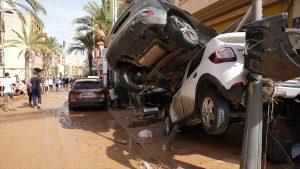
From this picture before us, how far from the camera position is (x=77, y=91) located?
1748cm

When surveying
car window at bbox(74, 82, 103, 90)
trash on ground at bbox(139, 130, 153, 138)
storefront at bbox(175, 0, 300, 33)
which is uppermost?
storefront at bbox(175, 0, 300, 33)

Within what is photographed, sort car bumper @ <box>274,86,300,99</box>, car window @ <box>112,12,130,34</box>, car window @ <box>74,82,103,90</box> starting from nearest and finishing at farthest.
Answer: car bumper @ <box>274,86,300,99</box>
car window @ <box>112,12,130,34</box>
car window @ <box>74,82,103,90</box>

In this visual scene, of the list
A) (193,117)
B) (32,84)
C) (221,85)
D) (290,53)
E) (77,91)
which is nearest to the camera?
(290,53)

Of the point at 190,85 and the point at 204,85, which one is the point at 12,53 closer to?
the point at 190,85

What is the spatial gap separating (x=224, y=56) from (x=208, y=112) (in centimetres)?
97

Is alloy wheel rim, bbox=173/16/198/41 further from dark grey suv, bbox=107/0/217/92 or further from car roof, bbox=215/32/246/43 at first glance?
car roof, bbox=215/32/246/43

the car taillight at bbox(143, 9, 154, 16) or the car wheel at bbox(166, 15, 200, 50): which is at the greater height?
the car taillight at bbox(143, 9, 154, 16)

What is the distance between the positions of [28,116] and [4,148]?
7.11 m

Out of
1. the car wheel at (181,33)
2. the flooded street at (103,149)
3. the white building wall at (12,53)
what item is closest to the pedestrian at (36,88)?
the flooded street at (103,149)

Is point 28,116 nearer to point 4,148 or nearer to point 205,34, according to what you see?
point 4,148

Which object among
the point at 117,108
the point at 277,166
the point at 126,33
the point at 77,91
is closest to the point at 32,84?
the point at 77,91

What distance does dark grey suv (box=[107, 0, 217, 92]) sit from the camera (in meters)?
7.45

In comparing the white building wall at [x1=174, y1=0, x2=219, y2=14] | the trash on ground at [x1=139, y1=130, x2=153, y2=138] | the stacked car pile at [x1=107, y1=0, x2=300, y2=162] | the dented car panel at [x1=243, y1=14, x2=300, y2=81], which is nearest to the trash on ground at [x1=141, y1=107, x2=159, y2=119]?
the trash on ground at [x1=139, y1=130, x2=153, y2=138]

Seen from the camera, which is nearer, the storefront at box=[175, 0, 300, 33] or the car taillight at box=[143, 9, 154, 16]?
the car taillight at box=[143, 9, 154, 16]
